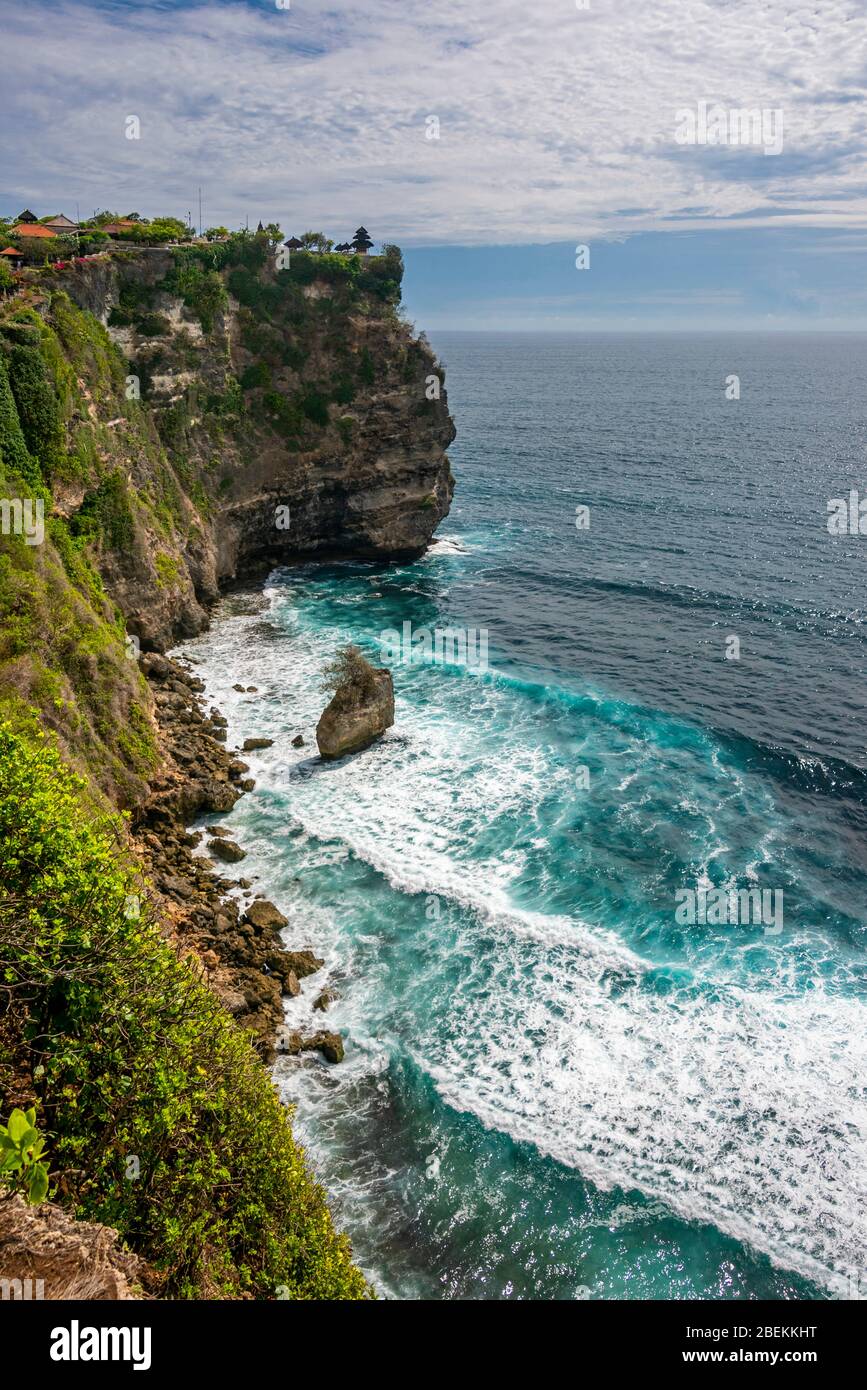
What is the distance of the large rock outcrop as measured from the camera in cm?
4819

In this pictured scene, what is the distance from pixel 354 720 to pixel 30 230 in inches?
1962

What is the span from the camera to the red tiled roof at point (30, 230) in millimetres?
63625

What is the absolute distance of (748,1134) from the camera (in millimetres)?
27375

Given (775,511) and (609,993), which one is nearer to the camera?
(609,993)

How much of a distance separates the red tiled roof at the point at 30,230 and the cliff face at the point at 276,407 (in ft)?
21.8

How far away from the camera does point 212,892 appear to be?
36.5m

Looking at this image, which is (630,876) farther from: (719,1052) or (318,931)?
(318,931)

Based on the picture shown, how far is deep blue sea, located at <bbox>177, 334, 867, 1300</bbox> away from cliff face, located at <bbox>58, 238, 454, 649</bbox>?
248 inches

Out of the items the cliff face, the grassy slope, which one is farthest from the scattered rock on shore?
the cliff face

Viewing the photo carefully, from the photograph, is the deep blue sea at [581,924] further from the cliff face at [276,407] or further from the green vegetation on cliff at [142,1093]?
the cliff face at [276,407]

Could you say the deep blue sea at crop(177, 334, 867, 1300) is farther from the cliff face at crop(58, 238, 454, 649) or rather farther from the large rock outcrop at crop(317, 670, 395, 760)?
the cliff face at crop(58, 238, 454, 649)
